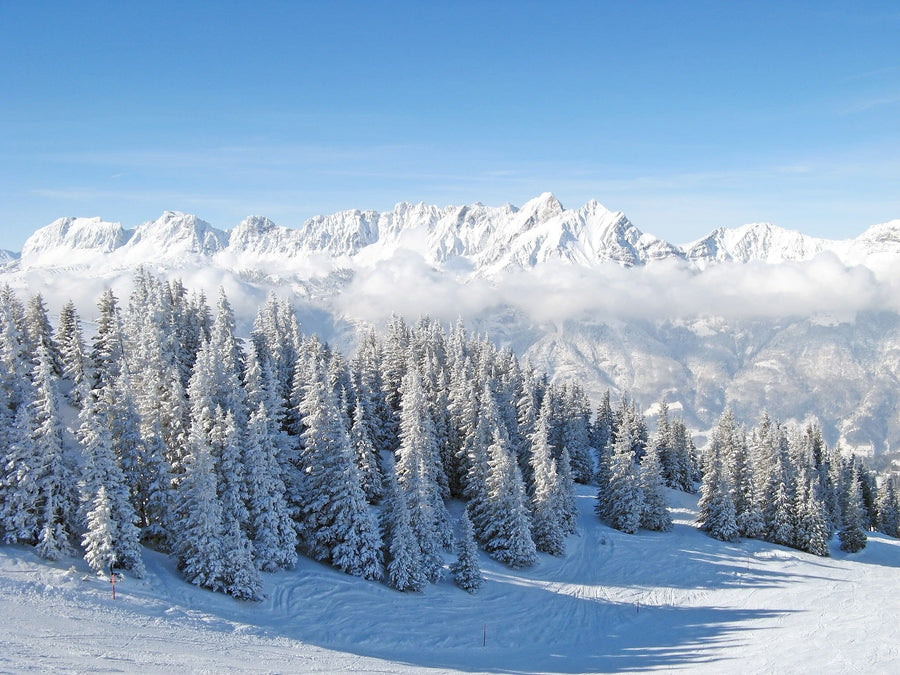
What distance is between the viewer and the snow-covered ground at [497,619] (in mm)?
24266

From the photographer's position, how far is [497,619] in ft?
127

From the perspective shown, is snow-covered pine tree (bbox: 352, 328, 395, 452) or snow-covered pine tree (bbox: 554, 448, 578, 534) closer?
snow-covered pine tree (bbox: 554, 448, 578, 534)

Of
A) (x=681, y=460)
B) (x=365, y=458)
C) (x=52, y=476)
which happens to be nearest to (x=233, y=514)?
(x=52, y=476)

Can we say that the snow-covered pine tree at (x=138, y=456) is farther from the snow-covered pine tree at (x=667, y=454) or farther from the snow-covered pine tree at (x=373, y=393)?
the snow-covered pine tree at (x=667, y=454)

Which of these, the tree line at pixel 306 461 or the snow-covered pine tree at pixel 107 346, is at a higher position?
the snow-covered pine tree at pixel 107 346

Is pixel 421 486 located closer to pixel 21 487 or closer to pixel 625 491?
pixel 21 487

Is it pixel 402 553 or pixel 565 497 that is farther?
pixel 565 497

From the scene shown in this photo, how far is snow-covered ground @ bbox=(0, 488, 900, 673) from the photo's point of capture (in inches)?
955

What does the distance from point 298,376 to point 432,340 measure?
1190 inches

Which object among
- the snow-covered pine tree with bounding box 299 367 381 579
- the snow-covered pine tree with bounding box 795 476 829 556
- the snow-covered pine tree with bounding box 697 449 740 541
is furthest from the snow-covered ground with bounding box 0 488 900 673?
the snow-covered pine tree with bounding box 795 476 829 556

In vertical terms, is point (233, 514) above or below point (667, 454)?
above

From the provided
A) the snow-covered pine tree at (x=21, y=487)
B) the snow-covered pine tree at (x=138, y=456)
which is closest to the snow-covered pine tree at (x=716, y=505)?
the snow-covered pine tree at (x=138, y=456)

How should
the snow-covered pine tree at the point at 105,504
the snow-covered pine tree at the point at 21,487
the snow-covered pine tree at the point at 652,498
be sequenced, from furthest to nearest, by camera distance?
1. the snow-covered pine tree at the point at 652,498
2. the snow-covered pine tree at the point at 21,487
3. the snow-covered pine tree at the point at 105,504

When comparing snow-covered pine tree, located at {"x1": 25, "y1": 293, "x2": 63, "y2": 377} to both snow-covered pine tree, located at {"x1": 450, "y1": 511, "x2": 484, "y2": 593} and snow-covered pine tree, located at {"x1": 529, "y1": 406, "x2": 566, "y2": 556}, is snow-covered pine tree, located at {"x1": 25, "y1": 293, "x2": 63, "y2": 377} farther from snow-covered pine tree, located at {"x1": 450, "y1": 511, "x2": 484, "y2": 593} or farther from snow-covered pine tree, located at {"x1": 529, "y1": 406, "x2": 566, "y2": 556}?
snow-covered pine tree, located at {"x1": 529, "y1": 406, "x2": 566, "y2": 556}
